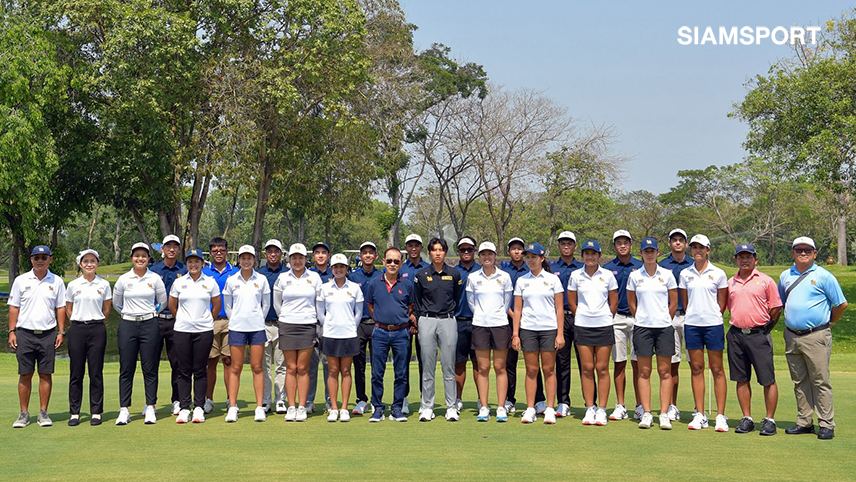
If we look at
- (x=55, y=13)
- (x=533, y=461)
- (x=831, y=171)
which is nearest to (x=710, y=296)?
(x=533, y=461)

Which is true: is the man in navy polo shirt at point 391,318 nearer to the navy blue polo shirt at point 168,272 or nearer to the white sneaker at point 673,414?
the navy blue polo shirt at point 168,272

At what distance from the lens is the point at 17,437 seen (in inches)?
314

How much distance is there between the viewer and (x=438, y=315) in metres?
9.23

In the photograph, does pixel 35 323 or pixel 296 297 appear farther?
pixel 296 297

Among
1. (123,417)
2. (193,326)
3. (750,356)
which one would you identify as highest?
(193,326)

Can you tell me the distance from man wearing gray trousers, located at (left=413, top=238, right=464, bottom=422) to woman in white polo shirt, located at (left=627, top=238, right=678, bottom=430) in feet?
6.26

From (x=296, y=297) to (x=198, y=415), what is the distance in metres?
1.59

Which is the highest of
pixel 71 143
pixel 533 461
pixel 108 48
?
pixel 108 48

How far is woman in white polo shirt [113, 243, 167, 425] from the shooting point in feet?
29.3

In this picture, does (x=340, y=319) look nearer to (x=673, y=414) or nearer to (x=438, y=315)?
(x=438, y=315)

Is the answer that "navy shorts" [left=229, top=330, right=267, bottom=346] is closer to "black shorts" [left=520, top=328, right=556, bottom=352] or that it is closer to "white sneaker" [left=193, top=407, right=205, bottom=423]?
"white sneaker" [left=193, top=407, right=205, bottom=423]

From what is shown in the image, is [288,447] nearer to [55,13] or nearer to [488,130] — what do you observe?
[55,13]

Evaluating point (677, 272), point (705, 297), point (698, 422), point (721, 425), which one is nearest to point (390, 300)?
point (677, 272)

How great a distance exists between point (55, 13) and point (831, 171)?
2346 centimetres
